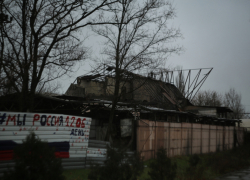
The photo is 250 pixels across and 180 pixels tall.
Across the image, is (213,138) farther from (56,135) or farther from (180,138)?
(56,135)

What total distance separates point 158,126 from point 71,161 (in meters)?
7.59

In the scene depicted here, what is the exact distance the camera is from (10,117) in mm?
8523

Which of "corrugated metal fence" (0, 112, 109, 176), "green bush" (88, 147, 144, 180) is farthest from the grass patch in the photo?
"green bush" (88, 147, 144, 180)

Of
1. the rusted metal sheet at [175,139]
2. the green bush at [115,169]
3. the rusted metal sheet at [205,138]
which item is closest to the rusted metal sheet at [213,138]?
the rusted metal sheet at [205,138]

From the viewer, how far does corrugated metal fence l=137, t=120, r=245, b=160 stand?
1517 centimetres

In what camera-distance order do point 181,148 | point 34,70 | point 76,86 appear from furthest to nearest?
point 76,86
point 181,148
point 34,70

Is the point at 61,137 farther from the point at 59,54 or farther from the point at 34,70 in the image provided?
the point at 59,54

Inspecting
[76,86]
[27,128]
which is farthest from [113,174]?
[76,86]

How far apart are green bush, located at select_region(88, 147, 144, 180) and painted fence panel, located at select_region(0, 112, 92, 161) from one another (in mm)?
2044

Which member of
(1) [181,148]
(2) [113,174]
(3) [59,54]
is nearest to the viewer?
(2) [113,174]

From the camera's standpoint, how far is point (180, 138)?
19297 millimetres

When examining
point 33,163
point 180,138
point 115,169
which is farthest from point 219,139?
point 33,163

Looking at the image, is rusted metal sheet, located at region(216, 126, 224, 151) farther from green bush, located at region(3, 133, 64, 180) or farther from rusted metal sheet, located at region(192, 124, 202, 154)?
green bush, located at region(3, 133, 64, 180)

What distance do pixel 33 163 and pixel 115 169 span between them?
2220mm
